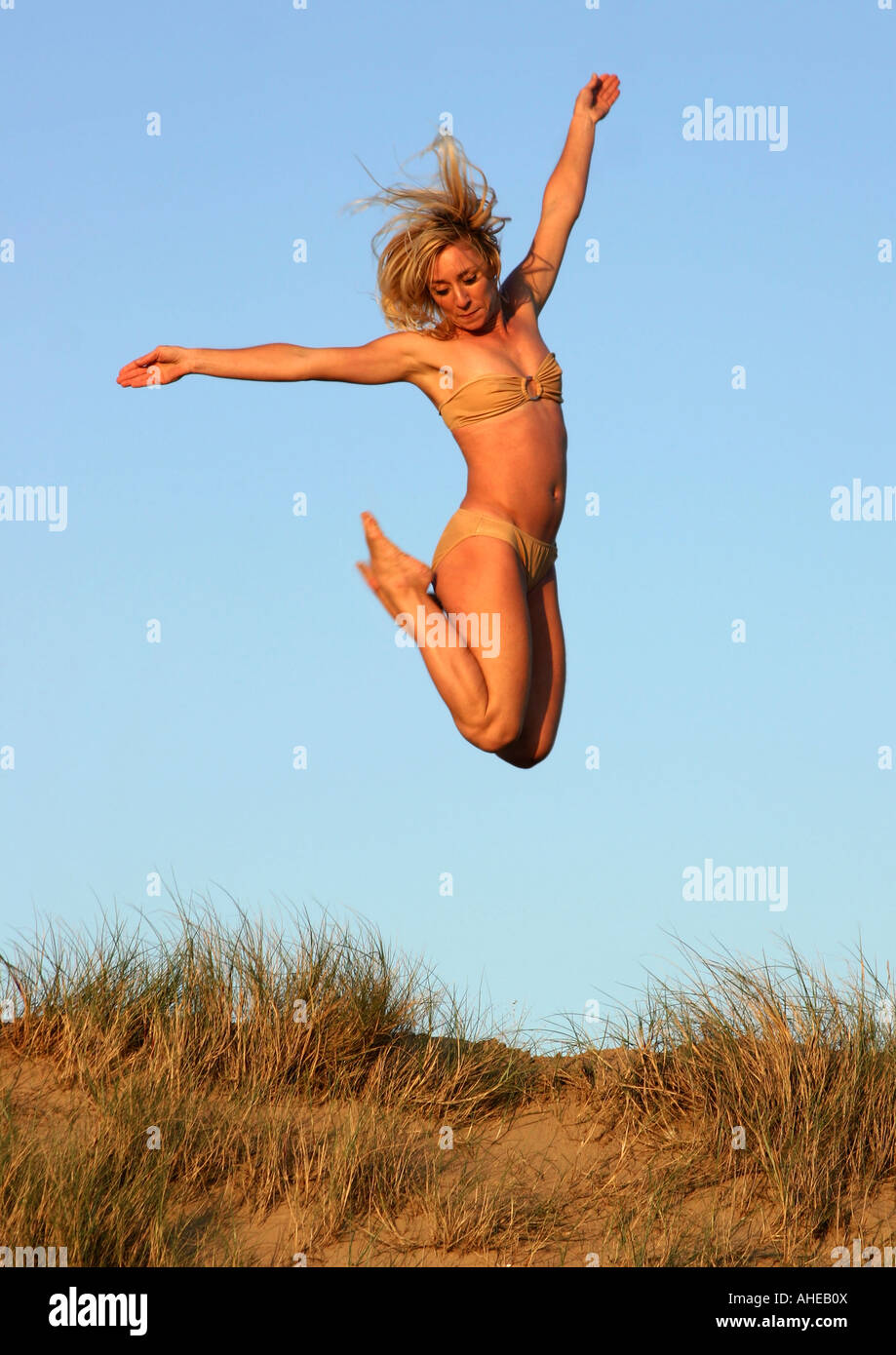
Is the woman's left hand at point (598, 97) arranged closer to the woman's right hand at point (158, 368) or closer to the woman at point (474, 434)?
the woman at point (474, 434)

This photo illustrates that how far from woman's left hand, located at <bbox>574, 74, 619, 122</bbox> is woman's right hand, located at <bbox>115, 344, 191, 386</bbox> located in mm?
2640

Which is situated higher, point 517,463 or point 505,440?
point 505,440

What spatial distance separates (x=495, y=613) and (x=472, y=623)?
0.11 m

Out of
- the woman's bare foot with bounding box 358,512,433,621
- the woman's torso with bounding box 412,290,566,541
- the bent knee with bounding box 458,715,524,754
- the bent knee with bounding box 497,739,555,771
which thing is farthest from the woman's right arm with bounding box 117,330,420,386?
the bent knee with bounding box 497,739,555,771

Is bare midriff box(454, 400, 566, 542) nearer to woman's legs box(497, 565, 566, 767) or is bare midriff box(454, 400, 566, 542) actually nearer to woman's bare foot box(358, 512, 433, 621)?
woman's legs box(497, 565, 566, 767)

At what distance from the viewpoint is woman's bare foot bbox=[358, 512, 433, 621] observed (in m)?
6.74

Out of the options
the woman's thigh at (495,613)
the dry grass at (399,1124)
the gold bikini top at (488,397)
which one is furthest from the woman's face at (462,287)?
the dry grass at (399,1124)

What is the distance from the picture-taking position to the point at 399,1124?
26.7ft

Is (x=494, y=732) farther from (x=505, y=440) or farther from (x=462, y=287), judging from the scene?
(x=462, y=287)

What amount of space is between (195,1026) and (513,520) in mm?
3451

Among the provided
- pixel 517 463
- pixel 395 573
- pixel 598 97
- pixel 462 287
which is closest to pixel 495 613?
pixel 395 573

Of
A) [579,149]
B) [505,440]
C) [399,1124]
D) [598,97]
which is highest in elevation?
[598,97]

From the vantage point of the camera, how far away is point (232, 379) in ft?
23.1
